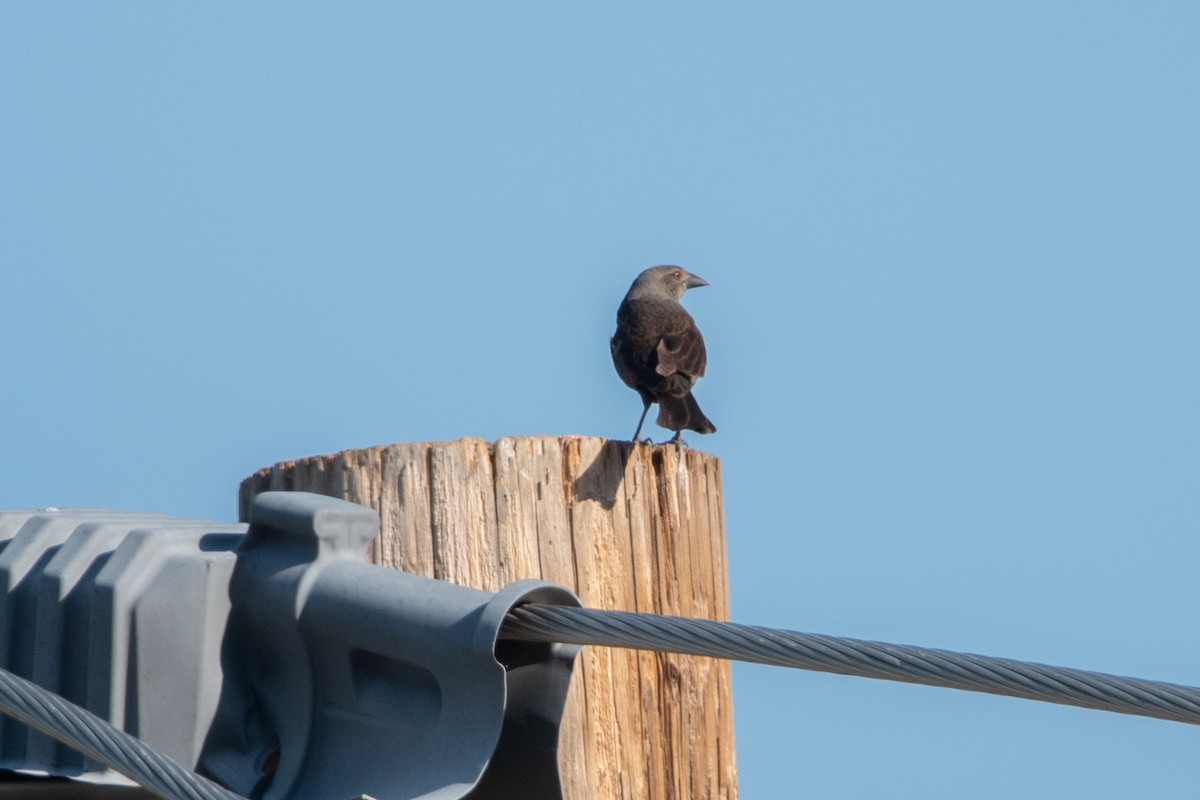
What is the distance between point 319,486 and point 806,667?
1.70 m

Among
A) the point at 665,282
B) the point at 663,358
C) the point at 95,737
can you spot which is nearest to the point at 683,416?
the point at 663,358

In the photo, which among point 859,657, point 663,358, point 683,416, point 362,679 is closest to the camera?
point 859,657

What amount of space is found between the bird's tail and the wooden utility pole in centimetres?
446

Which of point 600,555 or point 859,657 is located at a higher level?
point 600,555

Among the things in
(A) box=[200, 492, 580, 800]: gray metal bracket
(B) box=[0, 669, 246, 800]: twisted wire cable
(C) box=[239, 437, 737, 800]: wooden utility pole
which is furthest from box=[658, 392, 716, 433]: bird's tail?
(B) box=[0, 669, 246, 800]: twisted wire cable

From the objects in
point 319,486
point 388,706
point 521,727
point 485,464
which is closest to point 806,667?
Answer: point 521,727

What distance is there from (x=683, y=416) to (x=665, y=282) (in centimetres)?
310

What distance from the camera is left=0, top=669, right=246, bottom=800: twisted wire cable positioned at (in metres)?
2.15

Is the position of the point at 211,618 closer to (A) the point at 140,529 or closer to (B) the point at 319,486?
(A) the point at 140,529

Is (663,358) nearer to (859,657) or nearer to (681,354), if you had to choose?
(681,354)

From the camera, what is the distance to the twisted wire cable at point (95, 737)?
215cm

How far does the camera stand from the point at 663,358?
908 centimetres

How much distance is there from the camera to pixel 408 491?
12.4ft

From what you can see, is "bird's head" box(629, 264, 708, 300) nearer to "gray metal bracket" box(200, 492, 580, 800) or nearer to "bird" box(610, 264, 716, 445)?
"bird" box(610, 264, 716, 445)
